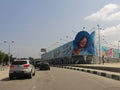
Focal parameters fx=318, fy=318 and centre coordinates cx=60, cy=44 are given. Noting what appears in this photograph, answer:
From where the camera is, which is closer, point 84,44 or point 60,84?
point 60,84

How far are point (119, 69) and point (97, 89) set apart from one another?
20720 millimetres

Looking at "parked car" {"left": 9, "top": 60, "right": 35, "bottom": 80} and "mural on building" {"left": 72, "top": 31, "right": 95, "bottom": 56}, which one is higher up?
"mural on building" {"left": 72, "top": 31, "right": 95, "bottom": 56}

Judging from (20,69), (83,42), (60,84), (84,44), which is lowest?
(60,84)

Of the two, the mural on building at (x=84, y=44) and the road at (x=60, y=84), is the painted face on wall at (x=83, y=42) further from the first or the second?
the road at (x=60, y=84)

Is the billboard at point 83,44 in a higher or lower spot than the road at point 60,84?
higher

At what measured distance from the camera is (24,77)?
30672 mm

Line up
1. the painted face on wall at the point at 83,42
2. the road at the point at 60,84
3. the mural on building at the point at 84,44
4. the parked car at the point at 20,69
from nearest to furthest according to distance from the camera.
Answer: the road at the point at 60,84 < the parked car at the point at 20,69 < the mural on building at the point at 84,44 < the painted face on wall at the point at 83,42

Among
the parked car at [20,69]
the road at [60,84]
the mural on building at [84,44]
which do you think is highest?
the mural on building at [84,44]

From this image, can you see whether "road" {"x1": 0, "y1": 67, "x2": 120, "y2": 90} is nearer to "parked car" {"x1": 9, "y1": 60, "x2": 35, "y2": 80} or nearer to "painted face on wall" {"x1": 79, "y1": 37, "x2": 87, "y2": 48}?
"parked car" {"x1": 9, "y1": 60, "x2": 35, "y2": 80}

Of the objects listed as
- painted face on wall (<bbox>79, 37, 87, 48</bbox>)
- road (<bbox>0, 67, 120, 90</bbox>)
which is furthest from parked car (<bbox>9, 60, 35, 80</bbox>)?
painted face on wall (<bbox>79, 37, 87, 48</bbox>)

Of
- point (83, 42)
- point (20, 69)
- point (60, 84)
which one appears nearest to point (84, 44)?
point (83, 42)

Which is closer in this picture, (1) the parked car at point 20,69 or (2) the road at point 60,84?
(2) the road at point 60,84

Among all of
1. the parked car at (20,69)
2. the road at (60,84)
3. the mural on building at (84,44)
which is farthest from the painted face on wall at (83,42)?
the road at (60,84)

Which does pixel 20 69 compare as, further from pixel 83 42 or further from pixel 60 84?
pixel 83 42
